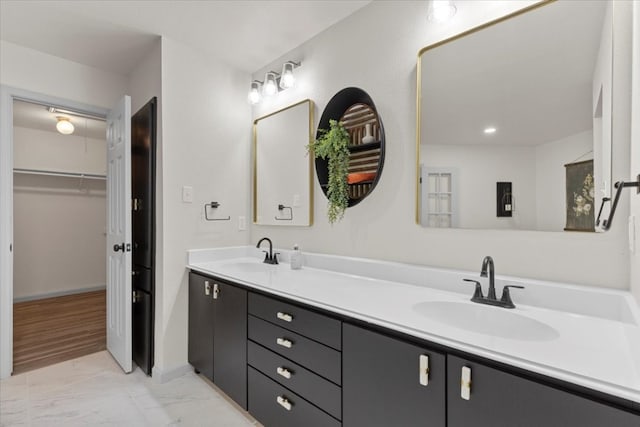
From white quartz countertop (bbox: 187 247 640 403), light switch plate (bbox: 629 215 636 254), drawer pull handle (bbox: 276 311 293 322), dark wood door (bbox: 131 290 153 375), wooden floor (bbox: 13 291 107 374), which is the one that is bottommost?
wooden floor (bbox: 13 291 107 374)

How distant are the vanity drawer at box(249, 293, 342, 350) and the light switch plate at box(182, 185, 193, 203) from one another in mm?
1032

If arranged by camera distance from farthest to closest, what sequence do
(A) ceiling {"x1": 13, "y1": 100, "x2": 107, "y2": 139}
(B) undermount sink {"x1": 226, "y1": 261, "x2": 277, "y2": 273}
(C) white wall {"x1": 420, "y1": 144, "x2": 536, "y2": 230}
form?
(A) ceiling {"x1": 13, "y1": 100, "x2": 107, "y2": 139}
(B) undermount sink {"x1": 226, "y1": 261, "x2": 277, "y2": 273}
(C) white wall {"x1": 420, "y1": 144, "x2": 536, "y2": 230}

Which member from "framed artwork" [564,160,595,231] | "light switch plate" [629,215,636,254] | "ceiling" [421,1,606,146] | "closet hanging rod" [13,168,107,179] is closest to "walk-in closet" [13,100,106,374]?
"closet hanging rod" [13,168,107,179]

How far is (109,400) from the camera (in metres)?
2.05

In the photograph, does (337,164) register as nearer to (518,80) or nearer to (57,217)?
(518,80)

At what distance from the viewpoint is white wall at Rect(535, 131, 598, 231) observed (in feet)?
4.01

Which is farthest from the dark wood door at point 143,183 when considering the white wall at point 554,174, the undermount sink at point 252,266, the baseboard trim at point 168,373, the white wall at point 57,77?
the white wall at point 554,174

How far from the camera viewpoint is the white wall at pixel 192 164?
228 centimetres

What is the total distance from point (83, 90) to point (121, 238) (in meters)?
1.33

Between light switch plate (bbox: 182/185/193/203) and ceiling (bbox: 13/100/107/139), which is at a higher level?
ceiling (bbox: 13/100/107/139)

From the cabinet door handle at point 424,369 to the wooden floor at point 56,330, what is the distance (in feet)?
9.80

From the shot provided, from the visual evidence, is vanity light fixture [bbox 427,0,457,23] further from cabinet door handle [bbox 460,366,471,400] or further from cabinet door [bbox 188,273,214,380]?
cabinet door [bbox 188,273,214,380]

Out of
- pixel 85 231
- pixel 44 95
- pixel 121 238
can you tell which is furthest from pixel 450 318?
pixel 85 231

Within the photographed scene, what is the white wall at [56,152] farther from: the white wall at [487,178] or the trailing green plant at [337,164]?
the white wall at [487,178]
